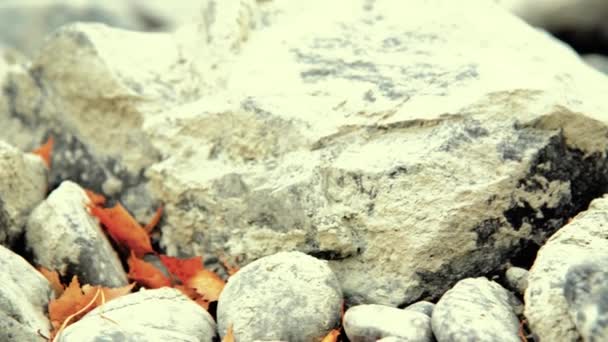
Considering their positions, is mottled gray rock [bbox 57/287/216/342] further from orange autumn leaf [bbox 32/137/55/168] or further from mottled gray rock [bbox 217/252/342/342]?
orange autumn leaf [bbox 32/137/55/168]

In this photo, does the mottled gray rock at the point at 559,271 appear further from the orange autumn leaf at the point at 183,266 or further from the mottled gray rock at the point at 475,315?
the orange autumn leaf at the point at 183,266

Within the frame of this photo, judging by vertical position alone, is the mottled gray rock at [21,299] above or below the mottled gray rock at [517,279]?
above

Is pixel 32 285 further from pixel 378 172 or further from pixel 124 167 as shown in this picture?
pixel 378 172

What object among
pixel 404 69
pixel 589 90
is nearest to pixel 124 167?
pixel 404 69

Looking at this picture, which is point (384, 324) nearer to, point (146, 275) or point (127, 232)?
point (146, 275)


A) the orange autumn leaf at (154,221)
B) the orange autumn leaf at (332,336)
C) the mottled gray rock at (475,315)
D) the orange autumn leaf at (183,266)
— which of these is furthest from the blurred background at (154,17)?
the mottled gray rock at (475,315)

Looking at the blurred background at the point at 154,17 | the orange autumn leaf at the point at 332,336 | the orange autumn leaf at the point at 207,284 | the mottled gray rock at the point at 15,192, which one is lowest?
the blurred background at the point at 154,17

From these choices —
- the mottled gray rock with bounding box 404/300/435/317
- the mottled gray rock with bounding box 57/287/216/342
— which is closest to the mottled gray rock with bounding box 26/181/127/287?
Answer: the mottled gray rock with bounding box 57/287/216/342

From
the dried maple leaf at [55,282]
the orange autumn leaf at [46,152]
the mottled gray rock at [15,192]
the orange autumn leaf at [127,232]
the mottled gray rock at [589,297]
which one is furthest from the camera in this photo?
the orange autumn leaf at [46,152]
